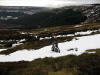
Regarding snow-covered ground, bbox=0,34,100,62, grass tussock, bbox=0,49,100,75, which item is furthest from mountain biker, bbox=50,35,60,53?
grass tussock, bbox=0,49,100,75

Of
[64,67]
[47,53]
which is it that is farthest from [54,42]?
[64,67]

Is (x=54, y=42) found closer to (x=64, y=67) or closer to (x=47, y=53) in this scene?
(x=47, y=53)

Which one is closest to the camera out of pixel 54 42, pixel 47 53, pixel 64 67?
pixel 64 67

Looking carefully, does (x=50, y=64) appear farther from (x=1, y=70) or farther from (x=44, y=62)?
(x=1, y=70)

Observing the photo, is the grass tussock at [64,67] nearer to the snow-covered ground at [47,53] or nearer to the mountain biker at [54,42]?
the snow-covered ground at [47,53]

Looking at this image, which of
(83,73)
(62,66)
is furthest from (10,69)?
(83,73)

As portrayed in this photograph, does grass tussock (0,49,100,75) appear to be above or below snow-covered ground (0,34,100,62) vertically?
above

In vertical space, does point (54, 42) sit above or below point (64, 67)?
above

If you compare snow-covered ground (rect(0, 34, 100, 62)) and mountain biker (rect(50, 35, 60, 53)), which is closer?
snow-covered ground (rect(0, 34, 100, 62))

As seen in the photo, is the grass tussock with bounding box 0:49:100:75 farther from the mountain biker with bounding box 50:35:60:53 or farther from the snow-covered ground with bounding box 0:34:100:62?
the mountain biker with bounding box 50:35:60:53

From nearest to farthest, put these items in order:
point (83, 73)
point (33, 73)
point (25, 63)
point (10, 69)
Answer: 1. point (83, 73)
2. point (33, 73)
3. point (10, 69)
4. point (25, 63)

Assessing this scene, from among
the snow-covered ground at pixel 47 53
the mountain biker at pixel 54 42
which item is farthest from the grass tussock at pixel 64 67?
the mountain biker at pixel 54 42
